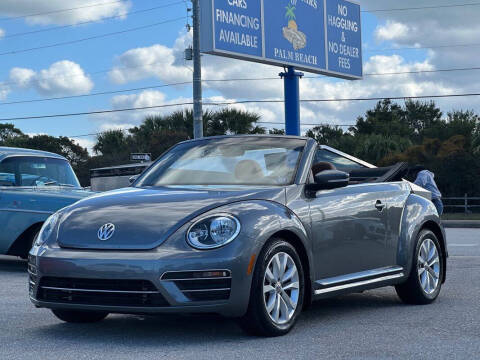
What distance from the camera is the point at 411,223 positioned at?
7.51 meters

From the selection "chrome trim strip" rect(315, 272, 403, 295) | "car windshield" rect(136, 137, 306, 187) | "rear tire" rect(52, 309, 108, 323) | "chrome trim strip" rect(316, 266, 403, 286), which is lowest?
"rear tire" rect(52, 309, 108, 323)

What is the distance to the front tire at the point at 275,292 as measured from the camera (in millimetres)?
5594

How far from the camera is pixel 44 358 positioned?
5.15 meters

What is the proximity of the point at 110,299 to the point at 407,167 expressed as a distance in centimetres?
365

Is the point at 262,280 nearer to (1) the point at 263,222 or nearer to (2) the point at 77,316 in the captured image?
(1) the point at 263,222

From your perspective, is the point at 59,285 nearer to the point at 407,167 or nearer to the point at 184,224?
the point at 184,224

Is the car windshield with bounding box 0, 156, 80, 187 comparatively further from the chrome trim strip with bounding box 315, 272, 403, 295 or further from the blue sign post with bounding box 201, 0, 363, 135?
the blue sign post with bounding box 201, 0, 363, 135

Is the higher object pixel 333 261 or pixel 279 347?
pixel 333 261

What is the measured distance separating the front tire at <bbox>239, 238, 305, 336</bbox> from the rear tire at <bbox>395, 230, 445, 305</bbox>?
1.80m

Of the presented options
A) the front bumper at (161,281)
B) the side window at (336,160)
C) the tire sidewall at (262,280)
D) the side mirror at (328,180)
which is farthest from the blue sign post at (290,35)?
the front bumper at (161,281)

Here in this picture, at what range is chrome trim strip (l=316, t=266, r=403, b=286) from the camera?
252 inches

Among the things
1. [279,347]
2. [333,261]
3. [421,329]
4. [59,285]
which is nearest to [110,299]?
[59,285]

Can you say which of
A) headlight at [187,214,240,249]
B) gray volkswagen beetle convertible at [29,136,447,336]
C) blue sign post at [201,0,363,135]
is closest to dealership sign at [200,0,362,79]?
blue sign post at [201,0,363,135]

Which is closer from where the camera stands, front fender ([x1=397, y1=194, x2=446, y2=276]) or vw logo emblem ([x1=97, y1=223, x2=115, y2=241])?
vw logo emblem ([x1=97, y1=223, x2=115, y2=241])
